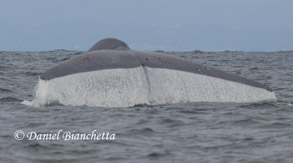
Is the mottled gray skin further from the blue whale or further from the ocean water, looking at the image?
the ocean water

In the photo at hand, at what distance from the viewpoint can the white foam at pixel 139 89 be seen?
12.0 meters

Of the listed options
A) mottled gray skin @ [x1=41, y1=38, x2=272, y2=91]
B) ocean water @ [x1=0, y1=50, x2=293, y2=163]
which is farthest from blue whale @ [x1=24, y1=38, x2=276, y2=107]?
ocean water @ [x1=0, y1=50, x2=293, y2=163]

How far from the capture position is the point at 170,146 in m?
9.91

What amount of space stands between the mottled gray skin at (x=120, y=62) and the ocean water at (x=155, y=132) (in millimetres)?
796

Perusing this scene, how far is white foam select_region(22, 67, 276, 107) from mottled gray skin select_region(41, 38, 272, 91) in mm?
101

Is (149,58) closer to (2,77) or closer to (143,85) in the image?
(143,85)

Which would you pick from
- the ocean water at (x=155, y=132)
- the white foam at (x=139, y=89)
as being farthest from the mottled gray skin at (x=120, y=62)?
the ocean water at (x=155, y=132)

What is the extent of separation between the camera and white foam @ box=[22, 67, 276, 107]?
12016mm
